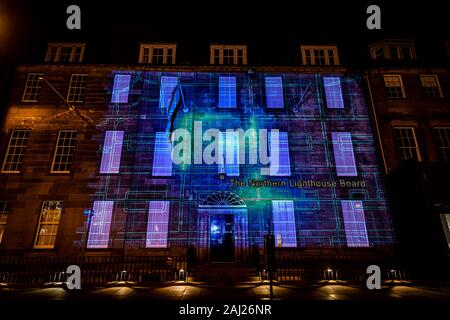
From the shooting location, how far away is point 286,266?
44.4ft

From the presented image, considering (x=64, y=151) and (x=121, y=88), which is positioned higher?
(x=121, y=88)

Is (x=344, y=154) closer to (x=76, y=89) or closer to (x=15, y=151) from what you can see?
(x=76, y=89)

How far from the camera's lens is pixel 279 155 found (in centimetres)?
→ 1608

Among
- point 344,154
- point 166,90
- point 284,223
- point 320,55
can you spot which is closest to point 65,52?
point 166,90

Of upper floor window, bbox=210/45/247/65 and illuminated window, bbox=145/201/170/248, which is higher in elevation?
upper floor window, bbox=210/45/247/65

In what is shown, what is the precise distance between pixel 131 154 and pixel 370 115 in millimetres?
16348

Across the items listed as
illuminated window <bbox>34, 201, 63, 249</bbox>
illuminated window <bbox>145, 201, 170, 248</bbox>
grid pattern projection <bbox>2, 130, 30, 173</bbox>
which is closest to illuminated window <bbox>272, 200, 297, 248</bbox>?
illuminated window <bbox>145, 201, 170, 248</bbox>

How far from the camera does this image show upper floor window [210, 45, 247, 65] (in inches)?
708

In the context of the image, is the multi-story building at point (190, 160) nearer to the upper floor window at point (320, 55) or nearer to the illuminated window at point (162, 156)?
the illuminated window at point (162, 156)

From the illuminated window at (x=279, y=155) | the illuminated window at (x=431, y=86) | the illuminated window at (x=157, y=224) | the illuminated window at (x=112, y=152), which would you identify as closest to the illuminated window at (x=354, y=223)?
the illuminated window at (x=279, y=155)

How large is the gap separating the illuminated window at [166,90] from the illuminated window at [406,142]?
15.4 meters

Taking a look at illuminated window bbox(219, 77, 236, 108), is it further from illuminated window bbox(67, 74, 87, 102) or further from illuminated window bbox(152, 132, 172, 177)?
illuminated window bbox(67, 74, 87, 102)

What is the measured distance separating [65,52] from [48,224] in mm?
12173

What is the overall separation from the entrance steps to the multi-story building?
3.83 feet
